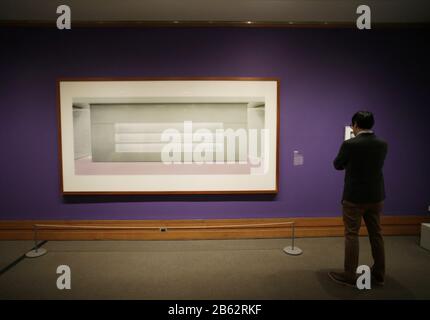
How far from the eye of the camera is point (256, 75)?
3.38 m

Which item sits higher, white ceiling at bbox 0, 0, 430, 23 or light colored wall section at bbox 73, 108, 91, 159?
white ceiling at bbox 0, 0, 430, 23

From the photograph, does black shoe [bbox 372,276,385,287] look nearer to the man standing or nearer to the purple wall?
the man standing

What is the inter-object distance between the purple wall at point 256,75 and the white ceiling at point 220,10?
167mm

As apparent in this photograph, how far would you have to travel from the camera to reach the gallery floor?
2299mm

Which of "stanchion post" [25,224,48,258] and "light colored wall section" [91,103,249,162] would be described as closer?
"stanchion post" [25,224,48,258]

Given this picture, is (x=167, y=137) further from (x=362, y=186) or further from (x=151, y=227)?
(x=362, y=186)

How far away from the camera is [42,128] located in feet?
11.2

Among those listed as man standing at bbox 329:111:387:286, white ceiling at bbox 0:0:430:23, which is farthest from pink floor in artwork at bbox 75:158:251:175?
white ceiling at bbox 0:0:430:23

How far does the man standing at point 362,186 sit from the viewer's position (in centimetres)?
225

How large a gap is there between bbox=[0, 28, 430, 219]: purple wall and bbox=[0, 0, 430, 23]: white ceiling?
167mm

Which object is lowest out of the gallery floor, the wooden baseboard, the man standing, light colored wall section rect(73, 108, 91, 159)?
the gallery floor

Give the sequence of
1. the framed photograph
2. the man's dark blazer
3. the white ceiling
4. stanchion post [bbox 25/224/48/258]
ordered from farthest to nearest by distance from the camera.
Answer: the framed photograph → stanchion post [bbox 25/224/48/258] → the white ceiling → the man's dark blazer

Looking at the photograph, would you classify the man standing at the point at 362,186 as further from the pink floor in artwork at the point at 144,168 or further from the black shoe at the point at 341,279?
the pink floor in artwork at the point at 144,168
